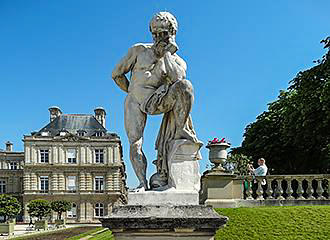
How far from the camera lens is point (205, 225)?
16.1 feet

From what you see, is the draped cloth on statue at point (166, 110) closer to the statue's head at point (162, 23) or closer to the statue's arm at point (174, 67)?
the statue's arm at point (174, 67)

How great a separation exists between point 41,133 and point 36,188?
8.77 metres

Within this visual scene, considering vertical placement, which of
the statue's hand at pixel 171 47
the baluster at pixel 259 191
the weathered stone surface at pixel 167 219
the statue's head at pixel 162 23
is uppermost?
the statue's head at pixel 162 23

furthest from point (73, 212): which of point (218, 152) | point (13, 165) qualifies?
point (218, 152)

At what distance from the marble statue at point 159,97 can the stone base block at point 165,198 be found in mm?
146

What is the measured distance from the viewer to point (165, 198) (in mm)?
5262

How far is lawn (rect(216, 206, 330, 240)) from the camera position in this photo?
1038 centimetres

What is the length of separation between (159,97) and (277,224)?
6.83 meters

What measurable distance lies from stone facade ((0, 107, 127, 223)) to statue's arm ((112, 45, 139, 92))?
202 feet

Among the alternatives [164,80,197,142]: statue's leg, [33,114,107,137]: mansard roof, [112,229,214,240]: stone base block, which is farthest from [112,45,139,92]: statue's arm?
[33,114,107,137]: mansard roof

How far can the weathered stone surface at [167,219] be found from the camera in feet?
16.1

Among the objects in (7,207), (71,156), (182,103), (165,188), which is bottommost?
(7,207)

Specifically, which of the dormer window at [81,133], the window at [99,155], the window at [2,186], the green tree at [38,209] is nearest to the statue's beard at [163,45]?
the green tree at [38,209]

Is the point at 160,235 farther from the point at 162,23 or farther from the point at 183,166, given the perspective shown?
the point at 162,23
